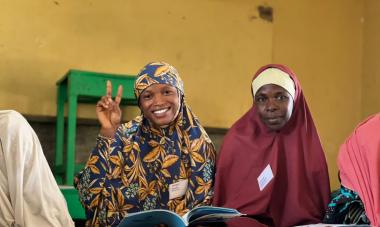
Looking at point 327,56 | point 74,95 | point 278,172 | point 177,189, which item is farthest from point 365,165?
point 327,56

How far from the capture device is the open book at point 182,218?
1.53 metres

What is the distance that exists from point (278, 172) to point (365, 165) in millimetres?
415

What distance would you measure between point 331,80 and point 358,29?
0.52 meters

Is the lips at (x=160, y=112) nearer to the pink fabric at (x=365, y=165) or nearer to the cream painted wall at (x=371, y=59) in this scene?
the pink fabric at (x=365, y=165)

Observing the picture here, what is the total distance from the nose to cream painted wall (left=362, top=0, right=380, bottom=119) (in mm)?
2374

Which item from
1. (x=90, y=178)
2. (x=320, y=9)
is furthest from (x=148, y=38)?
(x=90, y=178)

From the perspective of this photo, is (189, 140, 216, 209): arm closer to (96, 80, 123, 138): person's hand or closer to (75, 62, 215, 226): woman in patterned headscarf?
(75, 62, 215, 226): woman in patterned headscarf

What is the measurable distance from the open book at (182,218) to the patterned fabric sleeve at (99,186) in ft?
1.89

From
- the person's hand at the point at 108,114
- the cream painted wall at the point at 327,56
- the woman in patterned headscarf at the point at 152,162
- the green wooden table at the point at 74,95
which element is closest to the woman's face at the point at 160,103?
the woman in patterned headscarf at the point at 152,162

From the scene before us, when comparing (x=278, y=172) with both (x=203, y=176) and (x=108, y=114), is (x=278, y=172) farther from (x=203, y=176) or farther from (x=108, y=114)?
(x=108, y=114)

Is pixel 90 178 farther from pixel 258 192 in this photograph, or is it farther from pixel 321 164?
pixel 321 164

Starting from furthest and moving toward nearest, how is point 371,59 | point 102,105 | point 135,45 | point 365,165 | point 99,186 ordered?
point 371,59, point 135,45, point 102,105, point 99,186, point 365,165

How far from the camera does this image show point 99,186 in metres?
2.18

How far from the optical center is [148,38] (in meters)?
3.82
